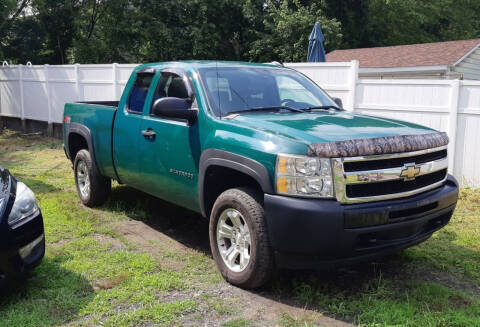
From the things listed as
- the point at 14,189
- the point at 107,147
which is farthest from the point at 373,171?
the point at 107,147

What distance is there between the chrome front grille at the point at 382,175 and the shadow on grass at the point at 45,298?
7.05 feet

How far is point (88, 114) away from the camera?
6.18 m

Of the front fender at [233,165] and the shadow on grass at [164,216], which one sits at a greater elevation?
the front fender at [233,165]

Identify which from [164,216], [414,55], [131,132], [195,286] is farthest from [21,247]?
[414,55]

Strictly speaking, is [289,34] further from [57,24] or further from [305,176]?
[305,176]

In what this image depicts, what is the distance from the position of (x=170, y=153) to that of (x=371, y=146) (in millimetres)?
2005

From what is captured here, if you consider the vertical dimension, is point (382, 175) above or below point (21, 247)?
above

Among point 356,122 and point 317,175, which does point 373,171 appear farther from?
point 356,122

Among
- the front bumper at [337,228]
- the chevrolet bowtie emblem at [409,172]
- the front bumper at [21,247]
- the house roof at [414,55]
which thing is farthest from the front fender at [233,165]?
the house roof at [414,55]

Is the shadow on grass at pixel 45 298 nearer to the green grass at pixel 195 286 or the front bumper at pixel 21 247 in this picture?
the green grass at pixel 195 286

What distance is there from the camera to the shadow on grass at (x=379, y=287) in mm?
3531

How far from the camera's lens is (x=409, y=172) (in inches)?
140

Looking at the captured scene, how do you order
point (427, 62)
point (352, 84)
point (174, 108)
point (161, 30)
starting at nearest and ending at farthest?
point (174, 108), point (352, 84), point (427, 62), point (161, 30)

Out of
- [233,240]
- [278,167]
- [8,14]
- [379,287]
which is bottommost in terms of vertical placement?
[379,287]
